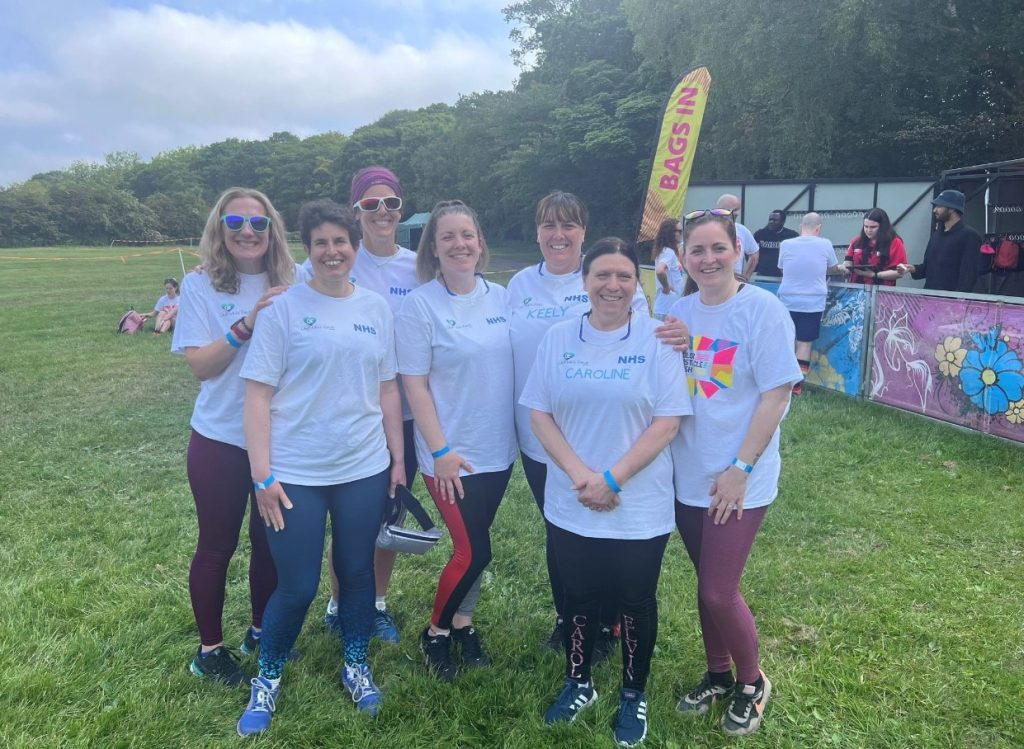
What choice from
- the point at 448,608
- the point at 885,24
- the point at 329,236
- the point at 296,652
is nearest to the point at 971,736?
the point at 448,608

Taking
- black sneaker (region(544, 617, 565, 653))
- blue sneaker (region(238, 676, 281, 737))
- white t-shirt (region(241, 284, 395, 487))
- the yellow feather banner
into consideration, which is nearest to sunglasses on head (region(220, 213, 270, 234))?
white t-shirt (region(241, 284, 395, 487))

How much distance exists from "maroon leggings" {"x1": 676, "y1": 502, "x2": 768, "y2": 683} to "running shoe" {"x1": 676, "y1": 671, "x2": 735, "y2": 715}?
150 millimetres

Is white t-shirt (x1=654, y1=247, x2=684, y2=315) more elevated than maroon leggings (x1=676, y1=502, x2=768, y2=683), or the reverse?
white t-shirt (x1=654, y1=247, x2=684, y2=315)

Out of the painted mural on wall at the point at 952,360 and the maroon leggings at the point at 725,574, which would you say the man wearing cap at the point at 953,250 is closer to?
the painted mural on wall at the point at 952,360

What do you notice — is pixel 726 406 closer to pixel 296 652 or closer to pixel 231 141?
pixel 296 652

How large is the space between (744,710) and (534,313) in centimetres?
184

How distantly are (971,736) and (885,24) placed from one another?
17.7m

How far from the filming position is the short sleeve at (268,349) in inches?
97.7

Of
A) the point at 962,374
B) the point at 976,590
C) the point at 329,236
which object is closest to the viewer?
Answer: the point at 329,236

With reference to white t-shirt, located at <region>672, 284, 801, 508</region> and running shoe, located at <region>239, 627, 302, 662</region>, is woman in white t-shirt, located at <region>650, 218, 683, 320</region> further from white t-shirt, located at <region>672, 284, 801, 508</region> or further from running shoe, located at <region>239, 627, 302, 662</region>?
running shoe, located at <region>239, 627, 302, 662</region>

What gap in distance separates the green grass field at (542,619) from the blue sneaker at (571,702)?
0.05 m

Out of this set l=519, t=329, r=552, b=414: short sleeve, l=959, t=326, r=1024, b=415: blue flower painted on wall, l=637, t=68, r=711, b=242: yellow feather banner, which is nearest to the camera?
l=519, t=329, r=552, b=414: short sleeve

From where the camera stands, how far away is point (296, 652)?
125 inches

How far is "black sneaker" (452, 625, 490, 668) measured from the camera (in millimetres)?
3102
